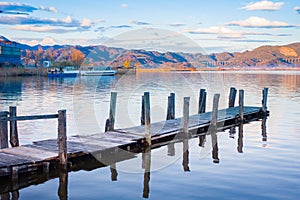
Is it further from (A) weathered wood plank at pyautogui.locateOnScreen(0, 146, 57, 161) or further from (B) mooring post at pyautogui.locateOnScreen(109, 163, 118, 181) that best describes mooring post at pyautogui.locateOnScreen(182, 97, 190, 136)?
(A) weathered wood plank at pyautogui.locateOnScreen(0, 146, 57, 161)

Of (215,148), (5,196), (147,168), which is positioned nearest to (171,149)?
(215,148)

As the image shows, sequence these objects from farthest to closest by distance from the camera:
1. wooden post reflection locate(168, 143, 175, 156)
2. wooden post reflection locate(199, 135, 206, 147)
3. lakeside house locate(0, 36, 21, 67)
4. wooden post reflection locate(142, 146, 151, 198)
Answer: lakeside house locate(0, 36, 21, 67), wooden post reflection locate(199, 135, 206, 147), wooden post reflection locate(168, 143, 175, 156), wooden post reflection locate(142, 146, 151, 198)

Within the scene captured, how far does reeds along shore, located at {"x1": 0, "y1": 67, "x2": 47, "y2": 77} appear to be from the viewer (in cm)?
11454

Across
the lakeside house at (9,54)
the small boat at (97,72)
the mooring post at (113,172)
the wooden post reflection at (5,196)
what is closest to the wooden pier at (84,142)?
the mooring post at (113,172)

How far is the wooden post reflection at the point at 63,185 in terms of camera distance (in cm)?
1335

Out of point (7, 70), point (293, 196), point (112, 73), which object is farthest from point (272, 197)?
point (112, 73)

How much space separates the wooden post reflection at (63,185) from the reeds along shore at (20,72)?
104876 millimetres

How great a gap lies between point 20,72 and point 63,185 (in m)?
114

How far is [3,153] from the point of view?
48.9 ft

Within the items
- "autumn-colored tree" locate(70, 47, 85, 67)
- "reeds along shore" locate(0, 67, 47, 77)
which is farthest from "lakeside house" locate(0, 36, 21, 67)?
"autumn-colored tree" locate(70, 47, 85, 67)

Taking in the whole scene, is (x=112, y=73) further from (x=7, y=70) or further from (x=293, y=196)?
(x=293, y=196)

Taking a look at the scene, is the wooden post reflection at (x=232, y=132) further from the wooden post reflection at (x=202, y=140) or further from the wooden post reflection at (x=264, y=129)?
the wooden post reflection at (x=202, y=140)

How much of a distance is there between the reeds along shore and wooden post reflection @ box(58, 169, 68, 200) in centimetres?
10488

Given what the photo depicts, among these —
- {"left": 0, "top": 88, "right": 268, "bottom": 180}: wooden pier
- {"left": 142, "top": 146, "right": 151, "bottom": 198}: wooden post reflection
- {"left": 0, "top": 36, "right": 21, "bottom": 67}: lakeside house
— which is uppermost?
{"left": 0, "top": 36, "right": 21, "bottom": 67}: lakeside house
